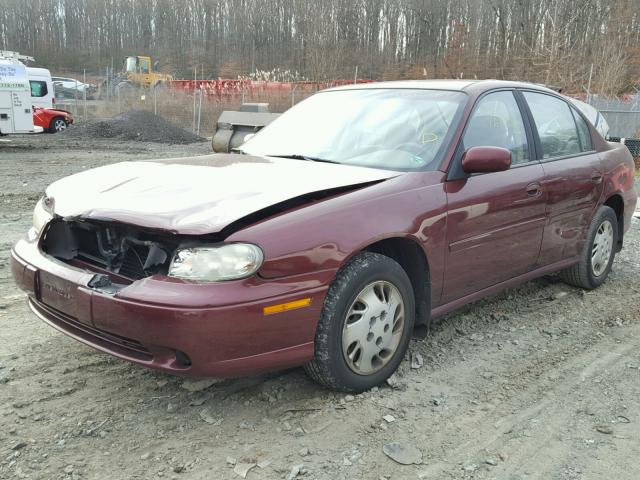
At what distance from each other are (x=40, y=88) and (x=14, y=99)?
5.22 meters

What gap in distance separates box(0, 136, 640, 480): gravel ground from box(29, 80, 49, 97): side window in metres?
23.0

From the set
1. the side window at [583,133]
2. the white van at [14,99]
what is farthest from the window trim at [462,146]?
the white van at [14,99]

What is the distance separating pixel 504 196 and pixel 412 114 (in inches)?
30.5

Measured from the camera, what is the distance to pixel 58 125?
25281mm

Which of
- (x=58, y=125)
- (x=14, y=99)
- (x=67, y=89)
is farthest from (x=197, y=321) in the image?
(x=67, y=89)

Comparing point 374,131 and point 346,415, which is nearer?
point 346,415

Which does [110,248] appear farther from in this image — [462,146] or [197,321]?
[462,146]

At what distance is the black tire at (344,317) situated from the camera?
2.92 metres

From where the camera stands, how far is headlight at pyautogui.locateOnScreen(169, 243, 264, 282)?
2629mm

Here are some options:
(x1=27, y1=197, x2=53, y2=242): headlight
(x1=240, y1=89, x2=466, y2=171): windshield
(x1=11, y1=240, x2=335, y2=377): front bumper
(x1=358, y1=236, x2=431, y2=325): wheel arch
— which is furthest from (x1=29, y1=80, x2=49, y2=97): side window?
(x1=358, y1=236, x2=431, y2=325): wheel arch

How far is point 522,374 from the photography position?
3.54 m

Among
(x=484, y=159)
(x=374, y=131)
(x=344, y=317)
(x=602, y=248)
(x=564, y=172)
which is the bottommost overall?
(x=602, y=248)

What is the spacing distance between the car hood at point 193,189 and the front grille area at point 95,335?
0.51m

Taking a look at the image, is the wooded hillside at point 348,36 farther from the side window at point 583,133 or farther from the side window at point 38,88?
the side window at point 583,133
